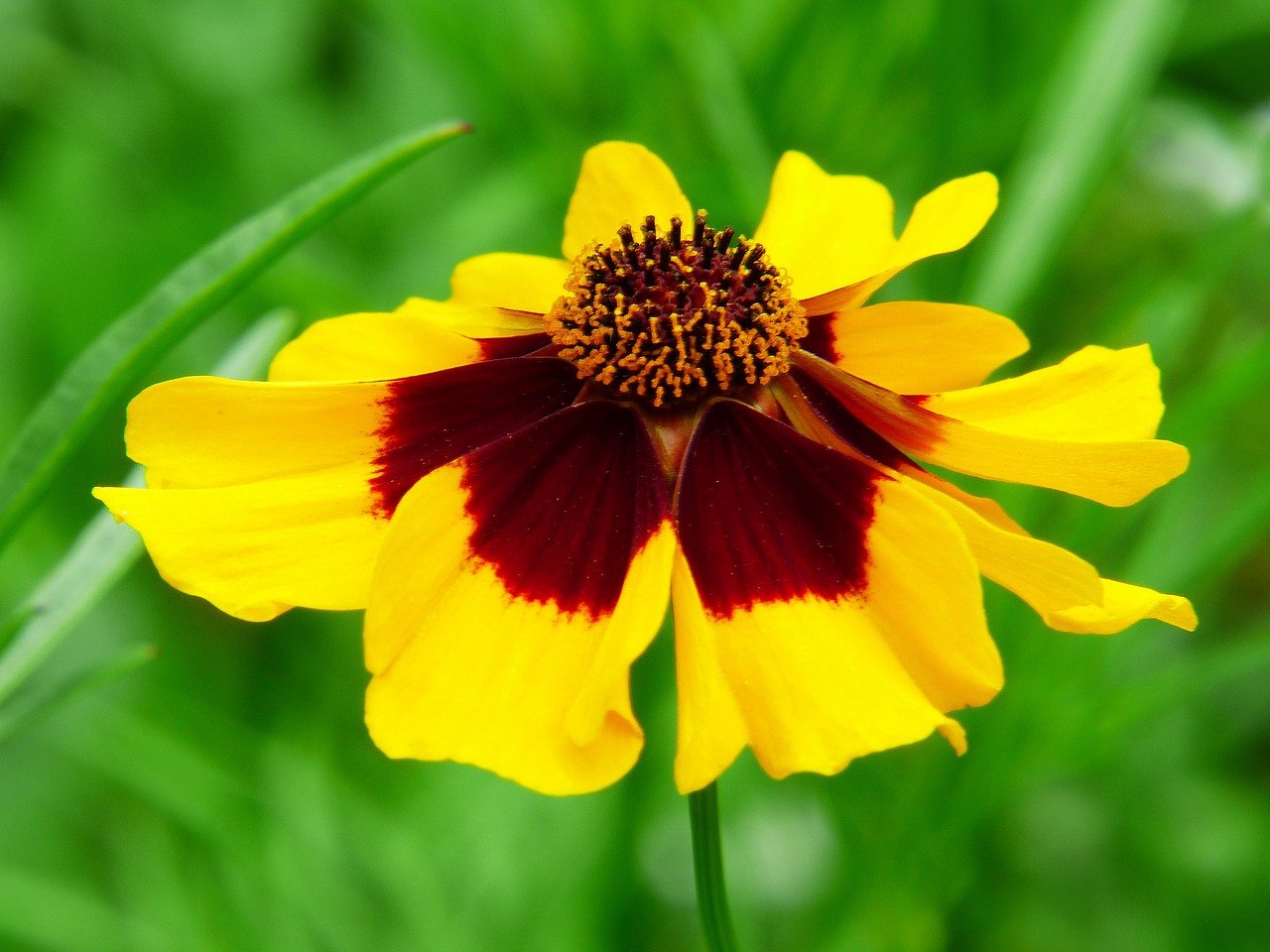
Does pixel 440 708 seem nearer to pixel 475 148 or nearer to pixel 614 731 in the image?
pixel 614 731

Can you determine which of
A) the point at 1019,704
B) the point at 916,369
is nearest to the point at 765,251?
the point at 916,369

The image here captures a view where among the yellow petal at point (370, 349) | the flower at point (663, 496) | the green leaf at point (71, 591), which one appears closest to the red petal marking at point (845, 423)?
the flower at point (663, 496)

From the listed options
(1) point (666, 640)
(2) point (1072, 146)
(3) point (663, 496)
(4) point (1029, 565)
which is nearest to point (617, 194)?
(3) point (663, 496)

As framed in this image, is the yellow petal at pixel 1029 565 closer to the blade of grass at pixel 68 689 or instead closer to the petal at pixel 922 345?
the petal at pixel 922 345

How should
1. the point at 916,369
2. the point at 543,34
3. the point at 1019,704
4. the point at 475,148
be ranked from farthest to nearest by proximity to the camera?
the point at 475,148 → the point at 543,34 → the point at 1019,704 → the point at 916,369

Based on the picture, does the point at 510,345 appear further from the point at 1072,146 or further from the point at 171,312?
the point at 1072,146
